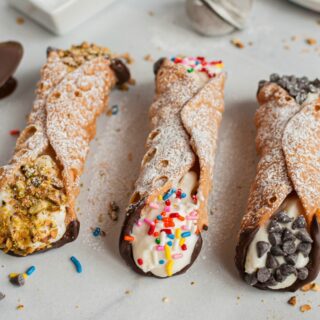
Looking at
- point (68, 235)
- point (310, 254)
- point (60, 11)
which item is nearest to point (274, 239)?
point (310, 254)

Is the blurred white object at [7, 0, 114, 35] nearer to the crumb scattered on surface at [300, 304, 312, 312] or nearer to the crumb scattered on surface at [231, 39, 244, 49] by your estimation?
the crumb scattered on surface at [231, 39, 244, 49]

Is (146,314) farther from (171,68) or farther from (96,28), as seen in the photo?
(96,28)

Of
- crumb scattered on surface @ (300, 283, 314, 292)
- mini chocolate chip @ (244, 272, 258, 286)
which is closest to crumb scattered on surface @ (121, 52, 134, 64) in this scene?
mini chocolate chip @ (244, 272, 258, 286)

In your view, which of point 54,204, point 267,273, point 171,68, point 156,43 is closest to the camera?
point 267,273

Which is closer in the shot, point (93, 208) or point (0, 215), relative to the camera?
point (0, 215)

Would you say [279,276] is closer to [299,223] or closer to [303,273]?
[303,273]

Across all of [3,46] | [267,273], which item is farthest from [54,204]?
[3,46]

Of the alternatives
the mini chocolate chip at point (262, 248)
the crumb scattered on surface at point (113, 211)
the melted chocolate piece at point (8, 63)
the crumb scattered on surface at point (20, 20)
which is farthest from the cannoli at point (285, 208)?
the crumb scattered on surface at point (20, 20)
